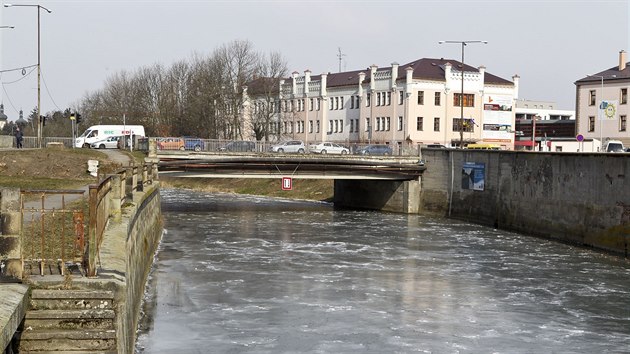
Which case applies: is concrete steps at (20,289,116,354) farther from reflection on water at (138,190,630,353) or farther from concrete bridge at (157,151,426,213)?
concrete bridge at (157,151,426,213)

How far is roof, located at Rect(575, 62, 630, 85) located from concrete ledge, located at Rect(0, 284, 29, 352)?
319 feet

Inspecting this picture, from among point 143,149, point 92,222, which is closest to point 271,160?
point 143,149

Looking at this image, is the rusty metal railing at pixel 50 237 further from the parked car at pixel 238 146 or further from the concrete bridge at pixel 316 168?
the parked car at pixel 238 146

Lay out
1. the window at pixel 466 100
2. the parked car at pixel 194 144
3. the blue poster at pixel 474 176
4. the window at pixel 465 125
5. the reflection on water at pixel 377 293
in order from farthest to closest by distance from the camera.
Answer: the window at pixel 466 100 → the window at pixel 465 125 → the parked car at pixel 194 144 → the blue poster at pixel 474 176 → the reflection on water at pixel 377 293

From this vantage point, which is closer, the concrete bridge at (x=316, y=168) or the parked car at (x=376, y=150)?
the concrete bridge at (x=316, y=168)

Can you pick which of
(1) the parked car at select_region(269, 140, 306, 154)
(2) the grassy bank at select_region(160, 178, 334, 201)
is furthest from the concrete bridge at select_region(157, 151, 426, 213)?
(2) the grassy bank at select_region(160, 178, 334, 201)

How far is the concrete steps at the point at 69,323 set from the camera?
1145 centimetres

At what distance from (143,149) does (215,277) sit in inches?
1834

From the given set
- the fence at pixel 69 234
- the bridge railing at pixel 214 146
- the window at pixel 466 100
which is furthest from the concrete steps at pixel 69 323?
the window at pixel 466 100

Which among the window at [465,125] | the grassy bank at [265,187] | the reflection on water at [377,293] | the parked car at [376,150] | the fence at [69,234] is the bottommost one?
the reflection on water at [377,293]

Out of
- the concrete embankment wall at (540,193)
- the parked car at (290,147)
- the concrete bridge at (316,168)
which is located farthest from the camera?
the parked car at (290,147)

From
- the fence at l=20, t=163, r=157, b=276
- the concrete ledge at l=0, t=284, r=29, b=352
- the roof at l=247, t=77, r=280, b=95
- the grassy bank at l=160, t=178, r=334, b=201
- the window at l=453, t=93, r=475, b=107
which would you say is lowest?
the grassy bank at l=160, t=178, r=334, b=201

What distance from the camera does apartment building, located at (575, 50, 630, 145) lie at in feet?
331

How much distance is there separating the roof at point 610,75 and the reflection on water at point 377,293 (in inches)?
2361
